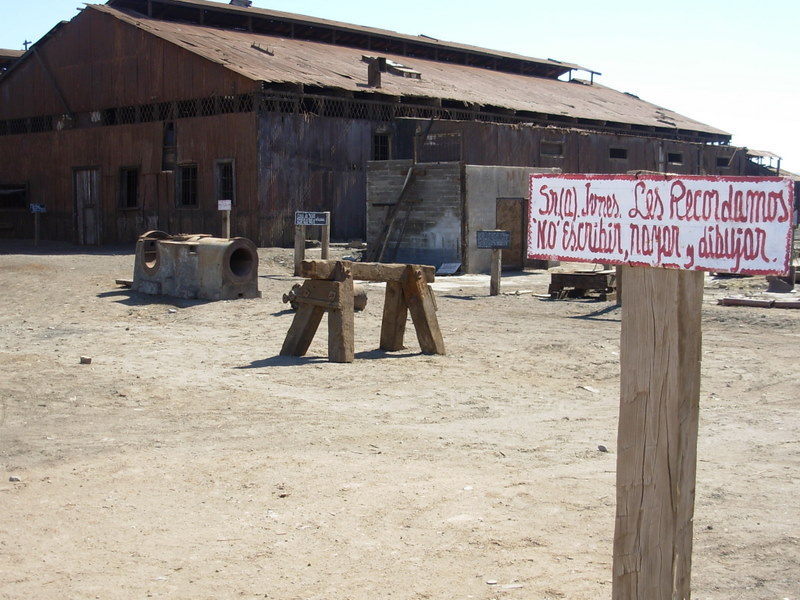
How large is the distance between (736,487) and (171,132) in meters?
26.2

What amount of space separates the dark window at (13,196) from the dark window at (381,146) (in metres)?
13.9

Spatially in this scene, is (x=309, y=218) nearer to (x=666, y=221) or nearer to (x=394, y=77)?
(x=394, y=77)

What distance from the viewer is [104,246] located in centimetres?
3200

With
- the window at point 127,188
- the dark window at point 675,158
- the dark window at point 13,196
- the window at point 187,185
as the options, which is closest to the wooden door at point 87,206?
the window at point 127,188

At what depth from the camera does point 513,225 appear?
2597 cm

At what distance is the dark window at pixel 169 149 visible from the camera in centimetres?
3008

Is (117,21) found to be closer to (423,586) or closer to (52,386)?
(52,386)

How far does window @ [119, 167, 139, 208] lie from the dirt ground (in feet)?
60.9

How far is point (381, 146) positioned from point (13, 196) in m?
15.0

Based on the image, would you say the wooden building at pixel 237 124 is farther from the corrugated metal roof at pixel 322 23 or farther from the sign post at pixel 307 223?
the sign post at pixel 307 223

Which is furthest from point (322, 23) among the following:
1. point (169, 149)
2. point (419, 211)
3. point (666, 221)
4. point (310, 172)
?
point (666, 221)

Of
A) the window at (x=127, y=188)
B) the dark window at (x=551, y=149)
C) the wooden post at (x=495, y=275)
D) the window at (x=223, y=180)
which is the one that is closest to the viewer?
the wooden post at (x=495, y=275)

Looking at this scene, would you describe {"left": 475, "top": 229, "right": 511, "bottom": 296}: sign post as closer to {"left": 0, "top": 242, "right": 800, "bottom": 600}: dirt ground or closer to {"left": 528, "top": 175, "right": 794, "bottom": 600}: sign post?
{"left": 0, "top": 242, "right": 800, "bottom": 600}: dirt ground

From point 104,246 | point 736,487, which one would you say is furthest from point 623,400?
point 104,246
